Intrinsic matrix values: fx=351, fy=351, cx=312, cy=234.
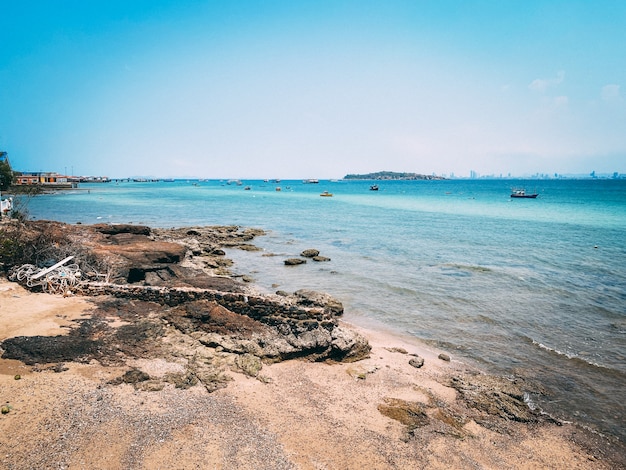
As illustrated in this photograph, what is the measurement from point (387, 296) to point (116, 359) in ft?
43.6

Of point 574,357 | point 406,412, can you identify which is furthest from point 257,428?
point 574,357

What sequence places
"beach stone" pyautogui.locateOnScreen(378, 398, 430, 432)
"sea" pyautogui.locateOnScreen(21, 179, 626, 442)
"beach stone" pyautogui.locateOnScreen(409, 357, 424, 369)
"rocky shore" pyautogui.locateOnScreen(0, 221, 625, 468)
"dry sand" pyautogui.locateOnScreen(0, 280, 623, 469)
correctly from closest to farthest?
1. "dry sand" pyautogui.locateOnScreen(0, 280, 623, 469)
2. "rocky shore" pyautogui.locateOnScreen(0, 221, 625, 468)
3. "beach stone" pyautogui.locateOnScreen(378, 398, 430, 432)
4. "sea" pyautogui.locateOnScreen(21, 179, 626, 442)
5. "beach stone" pyautogui.locateOnScreen(409, 357, 424, 369)

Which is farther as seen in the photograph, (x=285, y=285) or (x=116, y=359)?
(x=285, y=285)

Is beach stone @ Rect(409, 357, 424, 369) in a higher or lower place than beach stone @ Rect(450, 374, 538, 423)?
higher

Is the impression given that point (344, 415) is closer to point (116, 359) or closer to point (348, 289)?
point (116, 359)

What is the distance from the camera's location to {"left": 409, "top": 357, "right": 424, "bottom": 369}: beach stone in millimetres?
11602

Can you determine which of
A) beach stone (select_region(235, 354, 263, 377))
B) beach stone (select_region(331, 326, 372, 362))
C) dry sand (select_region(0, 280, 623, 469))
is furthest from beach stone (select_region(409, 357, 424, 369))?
beach stone (select_region(235, 354, 263, 377))

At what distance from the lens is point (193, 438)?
7.36 m

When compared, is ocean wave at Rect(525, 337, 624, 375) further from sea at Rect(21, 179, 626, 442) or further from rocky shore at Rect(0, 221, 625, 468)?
rocky shore at Rect(0, 221, 625, 468)

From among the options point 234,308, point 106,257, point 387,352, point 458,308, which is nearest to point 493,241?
point 458,308

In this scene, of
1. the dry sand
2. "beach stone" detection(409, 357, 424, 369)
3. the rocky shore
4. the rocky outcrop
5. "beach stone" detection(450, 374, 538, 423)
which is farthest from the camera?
"beach stone" detection(409, 357, 424, 369)

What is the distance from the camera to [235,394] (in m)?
9.13

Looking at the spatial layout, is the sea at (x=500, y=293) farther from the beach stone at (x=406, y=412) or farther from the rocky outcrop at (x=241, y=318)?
the rocky outcrop at (x=241, y=318)

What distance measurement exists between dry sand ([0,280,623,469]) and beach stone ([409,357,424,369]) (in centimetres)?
100
